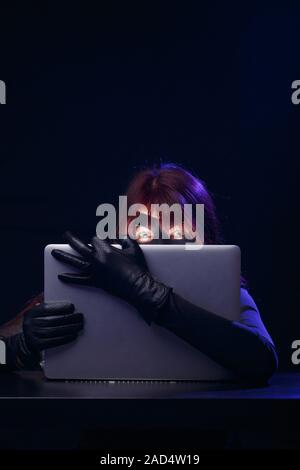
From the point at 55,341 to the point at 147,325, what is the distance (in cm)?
15

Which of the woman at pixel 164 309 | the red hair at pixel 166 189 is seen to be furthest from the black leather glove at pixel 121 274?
the red hair at pixel 166 189

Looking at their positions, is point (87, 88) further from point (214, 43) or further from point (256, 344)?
point (256, 344)

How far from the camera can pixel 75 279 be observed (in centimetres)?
111

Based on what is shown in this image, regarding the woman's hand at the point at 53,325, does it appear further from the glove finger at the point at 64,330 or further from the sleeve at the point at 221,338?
the sleeve at the point at 221,338

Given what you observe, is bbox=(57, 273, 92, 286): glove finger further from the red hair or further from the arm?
the red hair

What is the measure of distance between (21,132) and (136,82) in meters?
0.48

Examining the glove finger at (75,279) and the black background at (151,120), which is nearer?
the glove finger at (75,279)

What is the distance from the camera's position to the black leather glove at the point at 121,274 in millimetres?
1087

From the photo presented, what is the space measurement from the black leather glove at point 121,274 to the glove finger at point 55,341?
3.5 inches

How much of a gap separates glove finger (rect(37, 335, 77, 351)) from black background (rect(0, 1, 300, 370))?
150 cm
